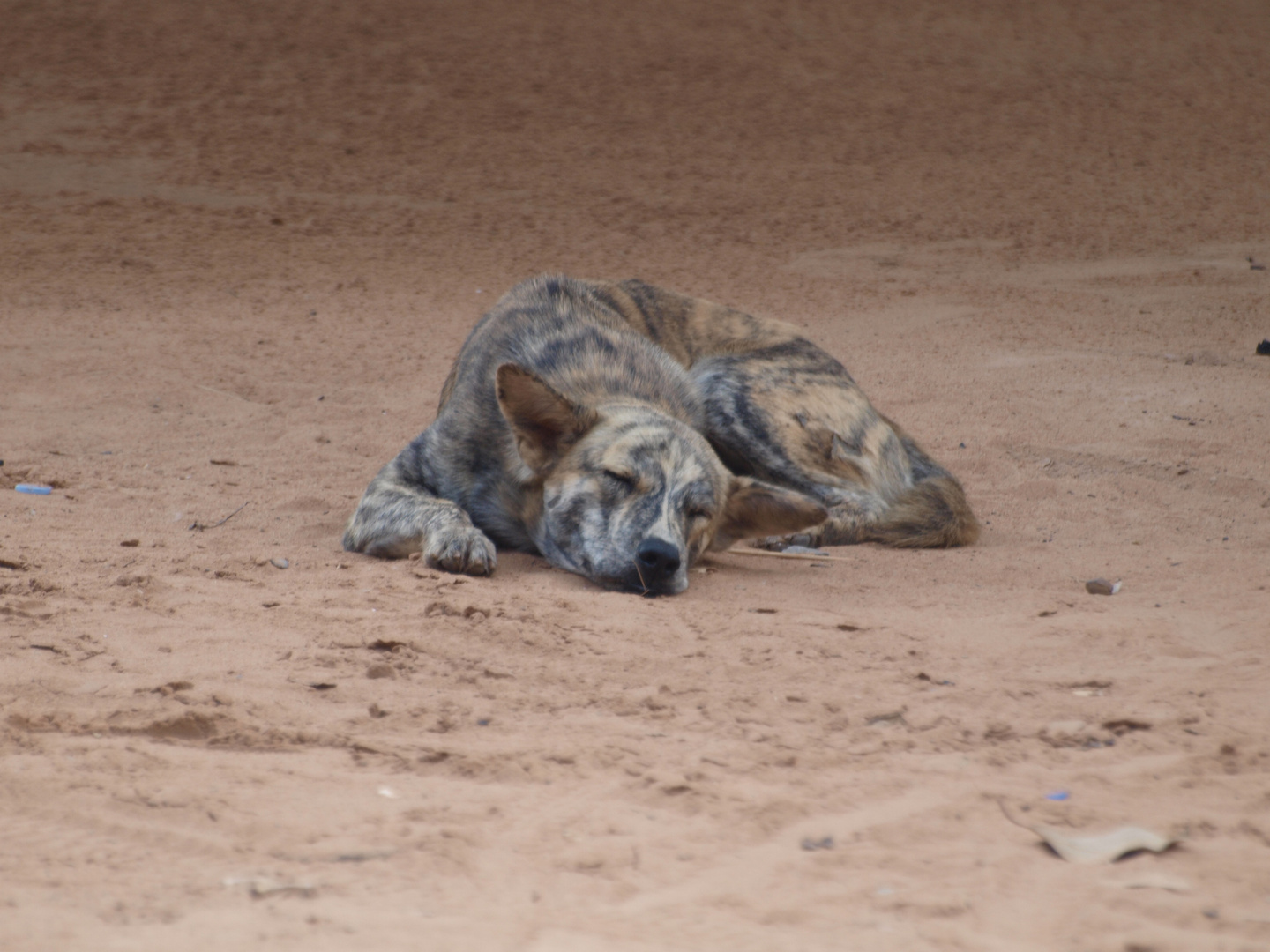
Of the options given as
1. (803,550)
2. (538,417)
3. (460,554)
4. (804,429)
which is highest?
(538,417)

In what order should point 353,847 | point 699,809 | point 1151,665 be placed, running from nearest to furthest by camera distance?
point 353,847 → point 699,809 → point 1151,665

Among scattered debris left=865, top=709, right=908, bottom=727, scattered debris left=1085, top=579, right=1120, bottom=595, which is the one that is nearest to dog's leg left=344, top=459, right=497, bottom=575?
scattered debris left=865, top=709, right=908, bottom=727

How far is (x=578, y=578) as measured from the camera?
4477 millimetres

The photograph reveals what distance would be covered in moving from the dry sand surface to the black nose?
116mm

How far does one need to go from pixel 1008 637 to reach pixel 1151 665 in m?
0.42

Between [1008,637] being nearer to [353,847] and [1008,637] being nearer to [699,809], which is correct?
[699,809]

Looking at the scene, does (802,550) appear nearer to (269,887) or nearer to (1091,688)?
(1091,688)

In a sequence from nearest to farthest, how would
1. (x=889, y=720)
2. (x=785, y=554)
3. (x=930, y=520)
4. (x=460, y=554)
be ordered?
(x=889, y=720), (x=460, y=554), (x=785, y=554), (x=930, y=520)

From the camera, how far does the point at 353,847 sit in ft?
7.01

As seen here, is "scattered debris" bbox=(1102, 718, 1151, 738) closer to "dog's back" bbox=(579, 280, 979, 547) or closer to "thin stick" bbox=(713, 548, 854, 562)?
"thin stick" bbox=(713, 548, 854, 562)

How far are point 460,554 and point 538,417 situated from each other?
2.08 ft

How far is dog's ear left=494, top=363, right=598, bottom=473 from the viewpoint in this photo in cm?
449

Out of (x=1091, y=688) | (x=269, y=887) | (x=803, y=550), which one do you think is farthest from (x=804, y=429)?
(x=269, y=887)

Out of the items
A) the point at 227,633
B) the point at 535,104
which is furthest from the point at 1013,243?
the point at 227,633
